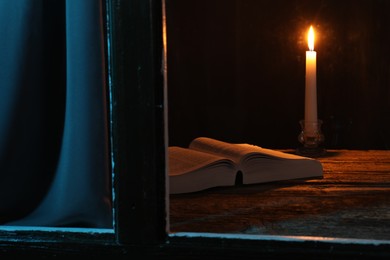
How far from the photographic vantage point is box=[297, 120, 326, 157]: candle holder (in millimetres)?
1596

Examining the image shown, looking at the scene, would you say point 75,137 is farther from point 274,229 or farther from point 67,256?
point 274,229

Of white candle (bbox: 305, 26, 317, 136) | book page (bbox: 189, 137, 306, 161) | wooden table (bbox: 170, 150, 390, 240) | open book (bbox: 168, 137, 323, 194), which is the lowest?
wooden table (bbox: 170, 150, 390, 240)

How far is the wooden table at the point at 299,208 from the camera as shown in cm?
100

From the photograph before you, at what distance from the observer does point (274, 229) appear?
39.2 inches

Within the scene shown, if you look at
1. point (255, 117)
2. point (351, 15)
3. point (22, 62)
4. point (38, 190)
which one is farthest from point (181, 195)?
point (351, 15)

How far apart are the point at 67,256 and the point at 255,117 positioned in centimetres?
123

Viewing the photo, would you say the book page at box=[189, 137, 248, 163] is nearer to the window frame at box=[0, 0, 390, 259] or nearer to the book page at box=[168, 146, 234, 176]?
the book page at box=[168, 146, 234, 176]

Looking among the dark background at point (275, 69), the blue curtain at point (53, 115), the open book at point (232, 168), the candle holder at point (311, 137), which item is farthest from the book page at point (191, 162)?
the dark background at point (275, 69)

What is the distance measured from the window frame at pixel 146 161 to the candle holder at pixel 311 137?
696 millimetres

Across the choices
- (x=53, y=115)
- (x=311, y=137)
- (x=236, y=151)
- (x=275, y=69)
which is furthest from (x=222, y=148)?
(x=275, y=69)

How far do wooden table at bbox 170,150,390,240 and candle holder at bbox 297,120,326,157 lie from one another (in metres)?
0.19

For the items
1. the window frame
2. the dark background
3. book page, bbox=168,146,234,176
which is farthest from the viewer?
the dark background

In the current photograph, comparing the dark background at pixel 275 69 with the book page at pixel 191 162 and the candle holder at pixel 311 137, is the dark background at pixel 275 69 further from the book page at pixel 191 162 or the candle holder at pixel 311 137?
the book page at pixel 191 162

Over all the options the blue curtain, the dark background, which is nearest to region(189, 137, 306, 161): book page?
the blue curtain
